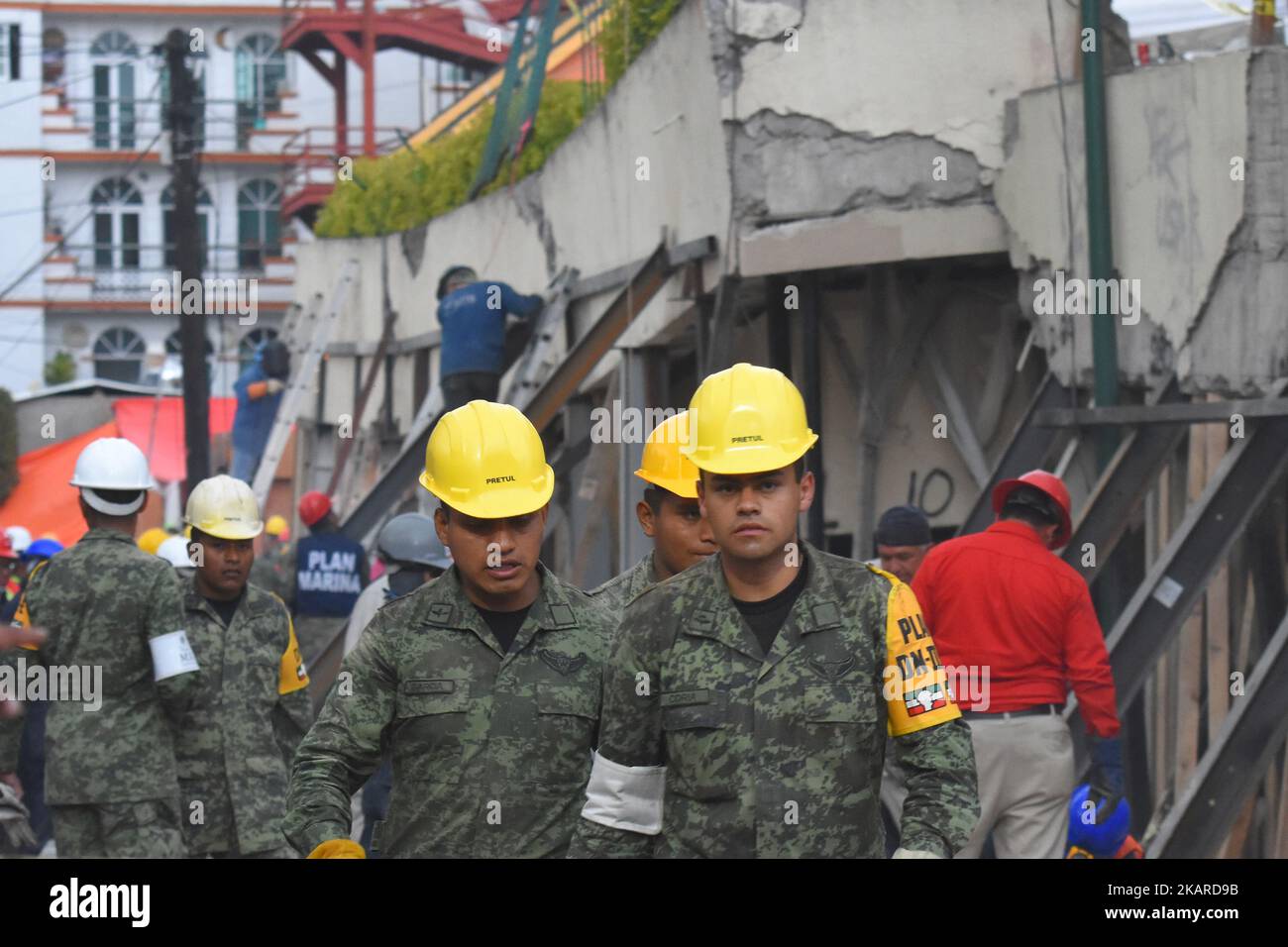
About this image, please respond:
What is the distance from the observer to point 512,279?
51.3ft

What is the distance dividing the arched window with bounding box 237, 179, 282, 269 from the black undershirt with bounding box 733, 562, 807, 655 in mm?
47990

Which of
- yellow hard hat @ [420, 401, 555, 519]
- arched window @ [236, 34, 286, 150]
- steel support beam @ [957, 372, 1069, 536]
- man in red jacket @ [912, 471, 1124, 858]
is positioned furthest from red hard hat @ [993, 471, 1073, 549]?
arched window @ [236, 34, 286, 150]

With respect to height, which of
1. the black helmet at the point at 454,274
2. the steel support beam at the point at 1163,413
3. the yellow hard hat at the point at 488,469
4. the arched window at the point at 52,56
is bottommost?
the yellow hard hat at the point at 488,469

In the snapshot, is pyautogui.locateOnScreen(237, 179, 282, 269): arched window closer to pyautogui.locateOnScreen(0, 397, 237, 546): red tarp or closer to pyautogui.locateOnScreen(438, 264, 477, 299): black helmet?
pyautogui.locateOnScreen(0, 397, 237, 546): red tarp

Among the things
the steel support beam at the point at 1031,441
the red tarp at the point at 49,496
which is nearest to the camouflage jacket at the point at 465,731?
the steel support beam at the point at 1031,441

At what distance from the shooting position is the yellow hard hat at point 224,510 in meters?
7.43

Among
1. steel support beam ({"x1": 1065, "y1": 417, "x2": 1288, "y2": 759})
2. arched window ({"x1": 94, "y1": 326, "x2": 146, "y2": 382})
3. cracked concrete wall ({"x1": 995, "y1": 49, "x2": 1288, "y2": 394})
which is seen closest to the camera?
steel support beam ({"x1": 1065, "y1": 417, "x2": 1288, "y2": 759})

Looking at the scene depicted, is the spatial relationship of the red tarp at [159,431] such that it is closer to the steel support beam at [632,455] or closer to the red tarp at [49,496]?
the red tarp at [49,496]

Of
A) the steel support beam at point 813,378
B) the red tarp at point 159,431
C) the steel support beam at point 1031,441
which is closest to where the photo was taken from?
the steel support beam at point 1031,441

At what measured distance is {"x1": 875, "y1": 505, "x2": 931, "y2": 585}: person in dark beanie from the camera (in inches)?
343

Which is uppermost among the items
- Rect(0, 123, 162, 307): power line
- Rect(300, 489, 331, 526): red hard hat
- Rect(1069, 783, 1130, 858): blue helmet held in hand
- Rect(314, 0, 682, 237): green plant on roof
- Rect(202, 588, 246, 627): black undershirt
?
Rect(0, 123, 162, 307): power line

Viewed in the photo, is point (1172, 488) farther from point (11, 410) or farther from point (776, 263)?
point (11, 410)

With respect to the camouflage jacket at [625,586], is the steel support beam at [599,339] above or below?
above

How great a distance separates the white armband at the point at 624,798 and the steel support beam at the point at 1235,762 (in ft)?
12.0
